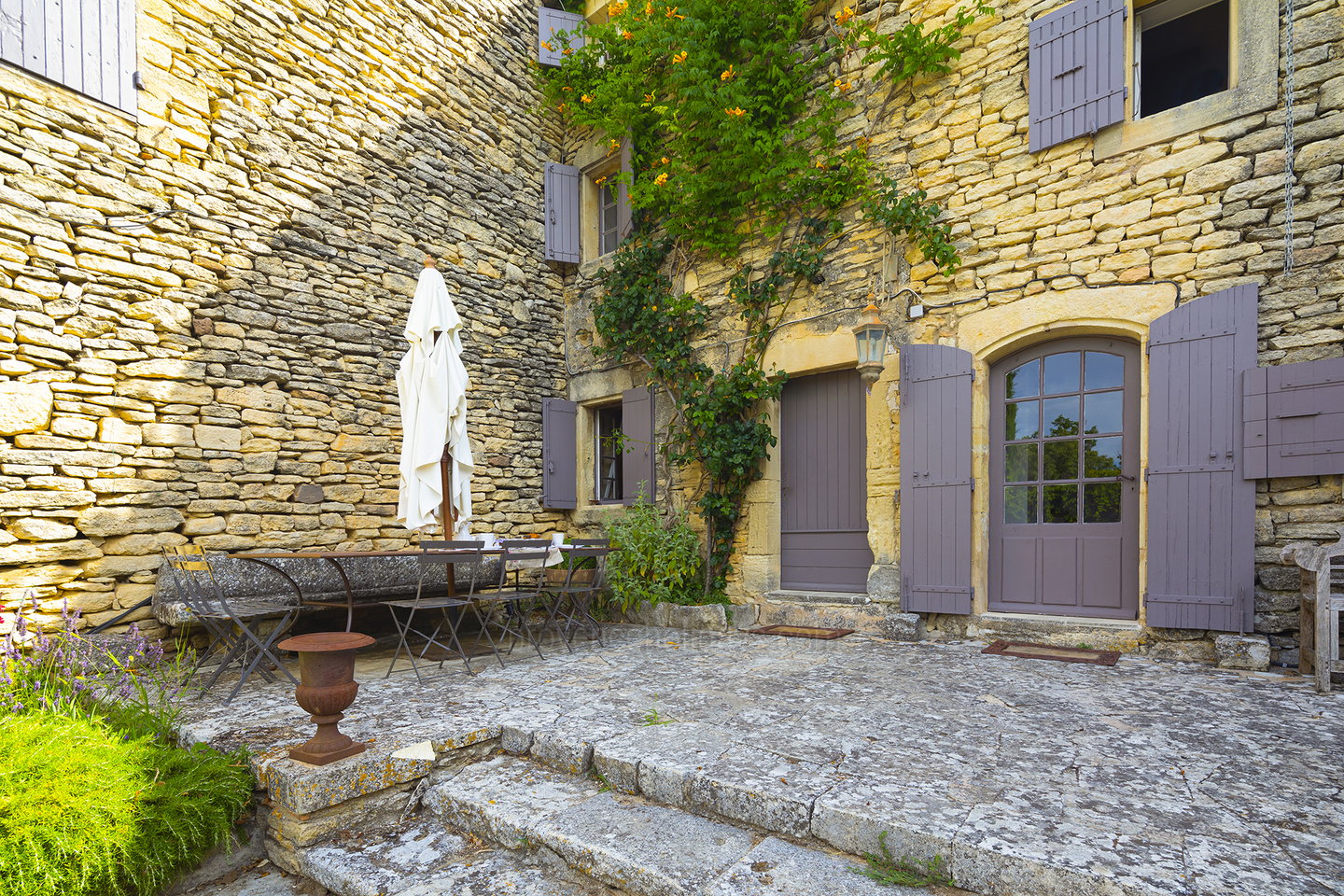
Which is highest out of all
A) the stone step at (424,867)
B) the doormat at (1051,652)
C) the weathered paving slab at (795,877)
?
the weathered paving slab at (795,877)

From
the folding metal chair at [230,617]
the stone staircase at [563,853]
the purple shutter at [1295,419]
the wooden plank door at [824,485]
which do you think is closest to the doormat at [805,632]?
the wooden plank door at [824,485]

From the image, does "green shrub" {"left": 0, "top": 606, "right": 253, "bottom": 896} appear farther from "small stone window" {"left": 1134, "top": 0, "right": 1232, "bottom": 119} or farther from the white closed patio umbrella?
"small stone window" {"left": 1134, "top": 0, "right": 1232, "bottom": 119}

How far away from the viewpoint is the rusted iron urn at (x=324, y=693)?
8.00 feet

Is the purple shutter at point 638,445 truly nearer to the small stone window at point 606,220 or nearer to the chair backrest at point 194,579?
the small stone window at point 606,220

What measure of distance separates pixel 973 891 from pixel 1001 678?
81.5 inches

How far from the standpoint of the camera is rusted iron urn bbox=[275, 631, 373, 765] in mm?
2439

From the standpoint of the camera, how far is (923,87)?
525cm

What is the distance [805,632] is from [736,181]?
3779 mm

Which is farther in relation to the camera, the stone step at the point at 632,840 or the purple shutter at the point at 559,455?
the purple shutter at the point at 559,455

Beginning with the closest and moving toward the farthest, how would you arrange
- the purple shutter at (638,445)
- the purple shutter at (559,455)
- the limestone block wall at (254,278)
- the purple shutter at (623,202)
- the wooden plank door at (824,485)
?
the limestone block wall at (254,278) < the wooden plank door at (824,485) < the purple shutter at (638,445) < the purple shutter at (623,202) < the purple shutter at (559,455)

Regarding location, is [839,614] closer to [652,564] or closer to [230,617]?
[652,564]

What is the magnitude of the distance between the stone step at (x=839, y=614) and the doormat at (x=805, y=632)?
0.31ft

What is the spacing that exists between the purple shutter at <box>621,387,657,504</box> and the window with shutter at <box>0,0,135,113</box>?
424 cm

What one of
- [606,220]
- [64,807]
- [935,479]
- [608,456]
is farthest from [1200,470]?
[606,220]
